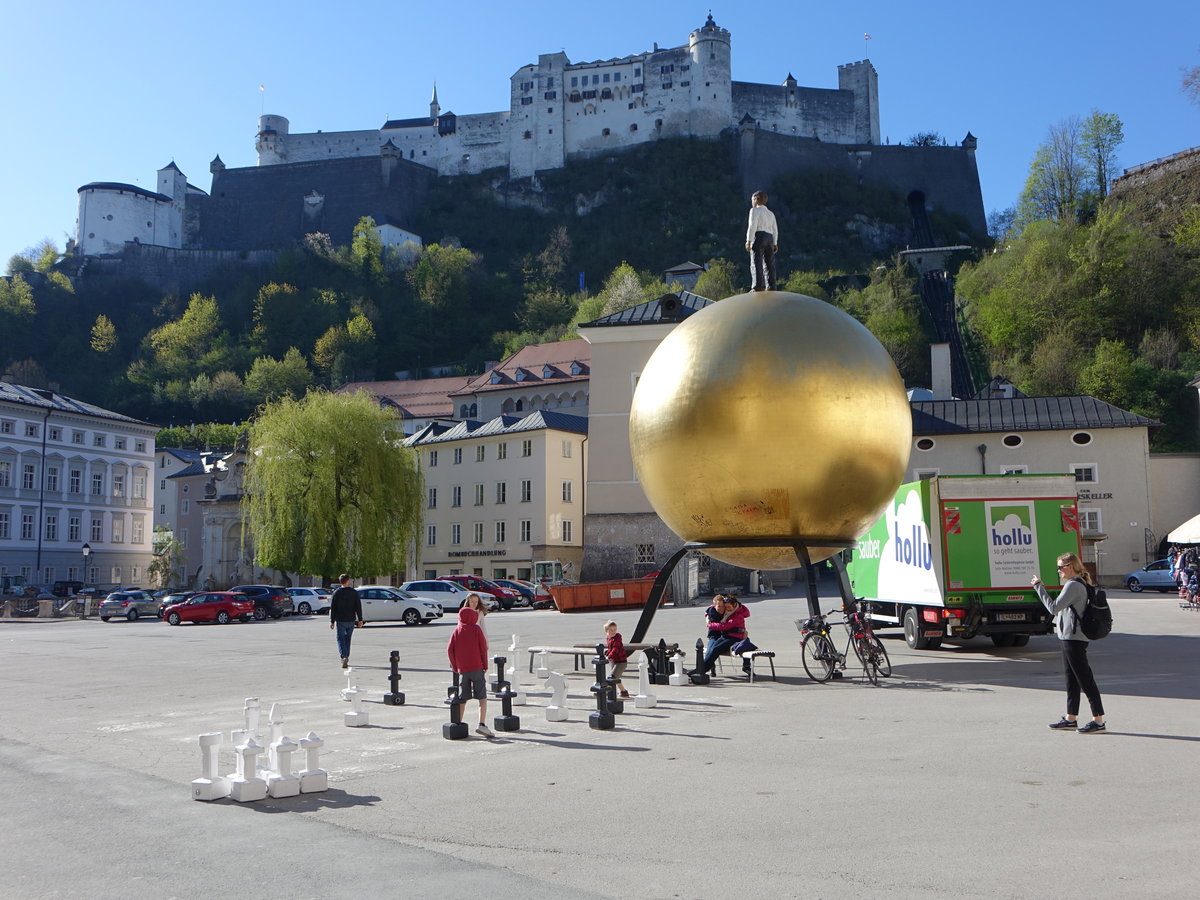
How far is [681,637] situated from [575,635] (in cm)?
302

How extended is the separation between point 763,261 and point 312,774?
29.2 feet

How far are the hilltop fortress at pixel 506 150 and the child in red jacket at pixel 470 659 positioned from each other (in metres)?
→ 125

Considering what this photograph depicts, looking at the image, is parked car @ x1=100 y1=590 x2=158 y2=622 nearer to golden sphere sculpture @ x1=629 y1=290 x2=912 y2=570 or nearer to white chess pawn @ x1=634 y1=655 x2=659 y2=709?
white chess pawn @ x1=634 y1=655 x2=659 y2=709

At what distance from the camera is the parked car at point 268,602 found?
47.4 meters

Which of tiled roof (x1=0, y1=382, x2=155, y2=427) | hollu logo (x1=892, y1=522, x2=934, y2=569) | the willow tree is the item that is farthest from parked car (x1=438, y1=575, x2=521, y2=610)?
tiled roof (x1=0, y1=382, x2=155, y2=427)

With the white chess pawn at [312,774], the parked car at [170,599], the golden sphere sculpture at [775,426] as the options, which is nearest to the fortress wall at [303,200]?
the parked car at [170,599]

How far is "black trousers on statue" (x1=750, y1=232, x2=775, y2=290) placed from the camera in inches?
571

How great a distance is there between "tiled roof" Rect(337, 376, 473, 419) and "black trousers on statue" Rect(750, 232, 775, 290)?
8977 centimetres

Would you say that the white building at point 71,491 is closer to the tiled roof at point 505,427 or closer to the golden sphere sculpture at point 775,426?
the tiled roof at point 505,427

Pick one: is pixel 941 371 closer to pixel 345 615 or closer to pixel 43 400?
pixel 345 615

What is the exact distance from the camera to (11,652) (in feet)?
88.8

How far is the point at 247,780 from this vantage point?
28.9ft

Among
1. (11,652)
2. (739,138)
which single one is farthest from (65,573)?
(739,138)

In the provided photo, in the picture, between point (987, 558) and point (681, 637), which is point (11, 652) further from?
point (987, 558)
